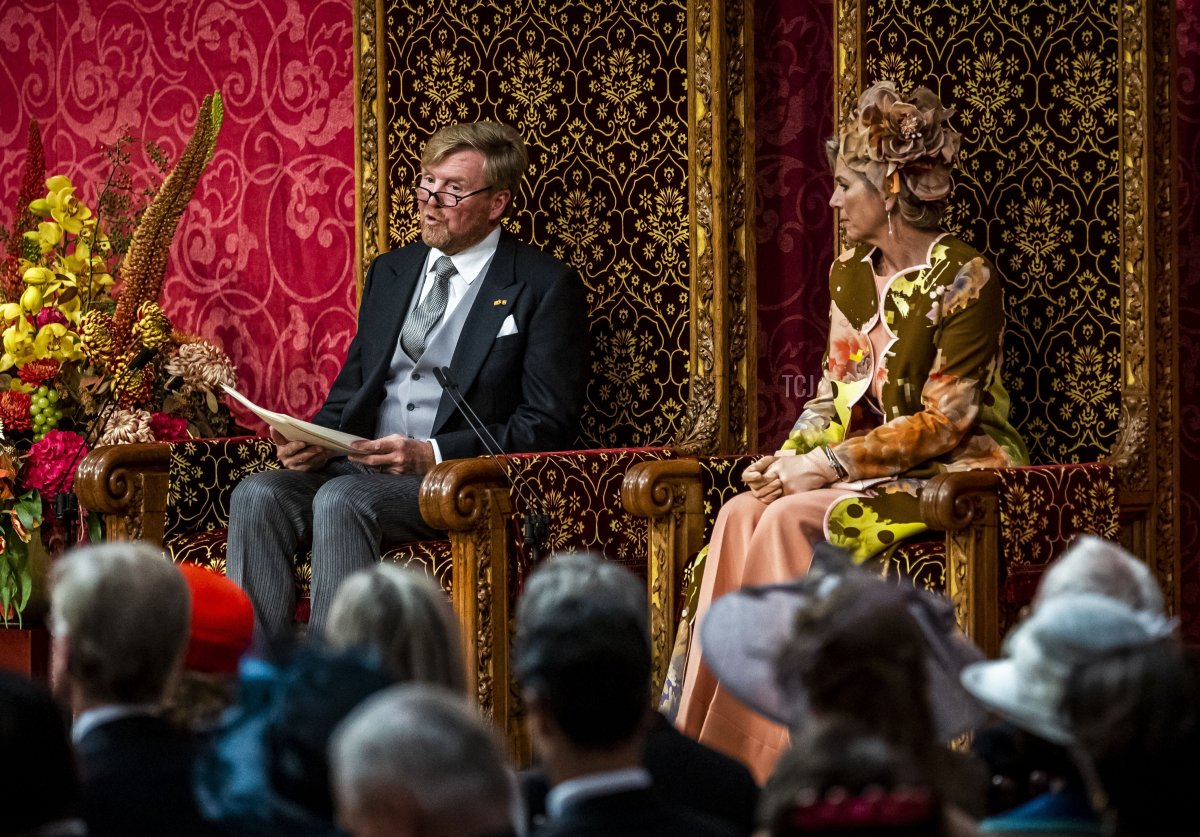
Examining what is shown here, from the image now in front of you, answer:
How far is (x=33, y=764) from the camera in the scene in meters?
1.34

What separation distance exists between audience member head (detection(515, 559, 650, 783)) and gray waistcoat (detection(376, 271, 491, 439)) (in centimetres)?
248

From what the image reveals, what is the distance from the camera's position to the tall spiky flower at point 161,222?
14.1 feet

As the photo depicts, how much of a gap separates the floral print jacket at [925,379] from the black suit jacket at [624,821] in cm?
211

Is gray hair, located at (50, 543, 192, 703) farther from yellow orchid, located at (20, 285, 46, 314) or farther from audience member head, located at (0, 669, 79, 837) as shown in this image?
yellow orchid, located at (20, 285, 46, 314)

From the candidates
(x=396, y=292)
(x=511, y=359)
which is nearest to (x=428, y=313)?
(x=396, y=292)

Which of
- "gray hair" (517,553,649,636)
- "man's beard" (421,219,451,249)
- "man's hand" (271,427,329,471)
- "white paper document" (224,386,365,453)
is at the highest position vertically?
"man's beard" (421,219,451,249)

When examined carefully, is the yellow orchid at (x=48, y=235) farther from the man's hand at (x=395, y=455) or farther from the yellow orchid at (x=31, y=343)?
the man's hand at (x=395, y=455)

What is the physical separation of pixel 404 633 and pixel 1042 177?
2.62m

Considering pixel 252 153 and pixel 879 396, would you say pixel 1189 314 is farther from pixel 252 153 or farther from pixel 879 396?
pixel 252 153

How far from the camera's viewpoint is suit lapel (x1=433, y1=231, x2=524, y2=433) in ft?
12.9

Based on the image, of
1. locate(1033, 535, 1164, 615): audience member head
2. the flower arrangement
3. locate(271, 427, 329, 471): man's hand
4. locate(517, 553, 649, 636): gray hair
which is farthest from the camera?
the flower arrangement

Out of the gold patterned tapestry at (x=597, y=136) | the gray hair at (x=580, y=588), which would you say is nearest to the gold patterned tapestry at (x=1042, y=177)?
the gold patterned tapestry at (x=597, y=136)

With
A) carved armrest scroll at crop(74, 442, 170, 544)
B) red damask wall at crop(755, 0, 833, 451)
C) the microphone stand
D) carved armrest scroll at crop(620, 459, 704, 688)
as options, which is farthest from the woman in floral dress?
the microphone stand

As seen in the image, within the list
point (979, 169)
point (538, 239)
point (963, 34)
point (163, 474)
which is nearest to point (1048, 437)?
point (979, 169)
